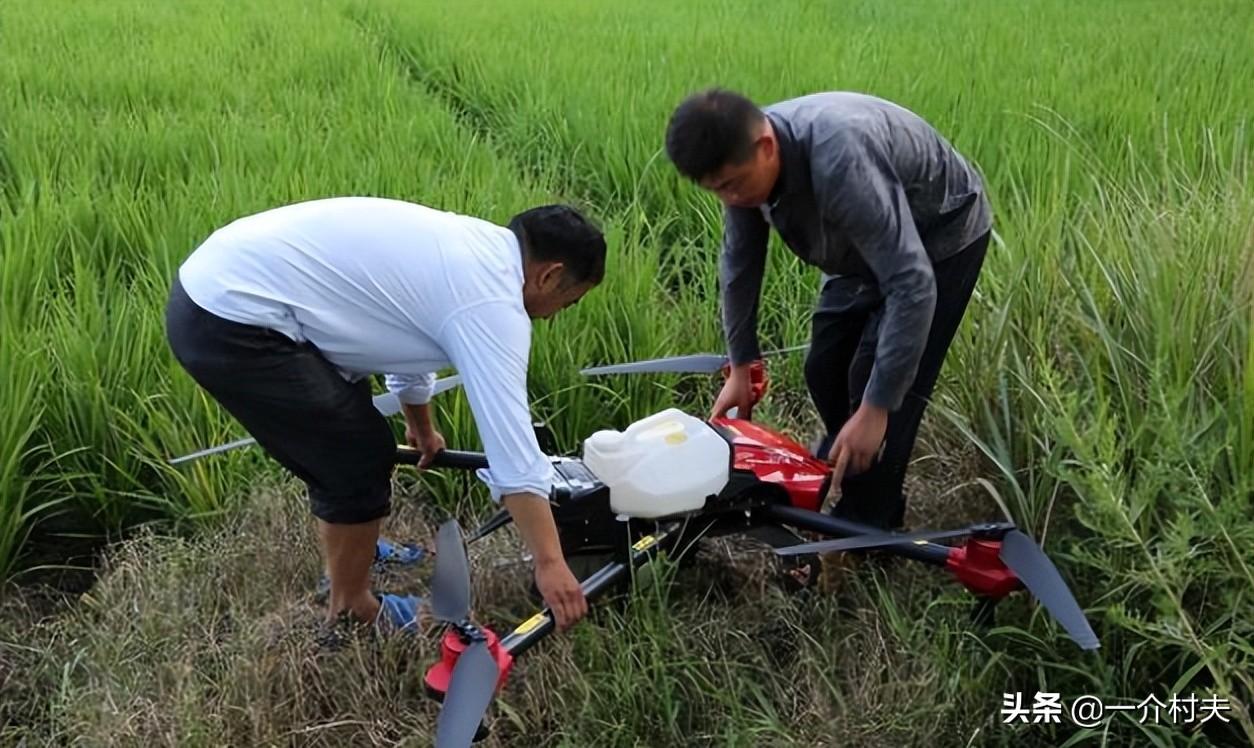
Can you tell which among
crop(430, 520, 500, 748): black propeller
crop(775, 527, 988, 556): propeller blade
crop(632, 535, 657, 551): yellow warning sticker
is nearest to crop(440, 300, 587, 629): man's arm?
crop(430, 520, 500, 748): black propeller

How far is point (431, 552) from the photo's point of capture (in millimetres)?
2127

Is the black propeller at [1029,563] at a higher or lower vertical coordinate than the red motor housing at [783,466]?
higher

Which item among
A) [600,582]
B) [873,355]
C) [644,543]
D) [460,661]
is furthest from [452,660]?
[873,355]

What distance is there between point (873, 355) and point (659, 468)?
47 cm

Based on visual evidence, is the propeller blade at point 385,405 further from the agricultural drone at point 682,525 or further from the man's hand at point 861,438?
the man's hand at point 861,438

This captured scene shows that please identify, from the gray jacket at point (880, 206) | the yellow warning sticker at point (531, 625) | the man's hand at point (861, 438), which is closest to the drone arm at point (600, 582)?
the yellow warning sticker at point (531, 625)

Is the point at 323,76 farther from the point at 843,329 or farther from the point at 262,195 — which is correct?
the point at 843,329

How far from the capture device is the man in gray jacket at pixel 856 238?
1601 mm

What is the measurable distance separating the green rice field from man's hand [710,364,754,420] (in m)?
0.32

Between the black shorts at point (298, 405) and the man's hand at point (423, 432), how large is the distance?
131mm

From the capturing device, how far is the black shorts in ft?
5.41

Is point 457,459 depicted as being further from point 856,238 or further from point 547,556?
point 856,238

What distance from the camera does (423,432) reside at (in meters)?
1.94

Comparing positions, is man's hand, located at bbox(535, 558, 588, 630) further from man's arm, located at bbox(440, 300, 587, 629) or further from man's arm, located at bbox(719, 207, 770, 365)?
man's arm, located at bbox(719, 207, 770, 365)
